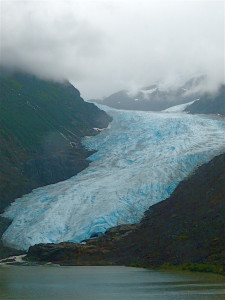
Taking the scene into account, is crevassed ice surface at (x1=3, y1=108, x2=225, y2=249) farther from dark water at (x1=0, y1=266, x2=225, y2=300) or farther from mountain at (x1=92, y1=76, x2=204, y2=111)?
mountain at (x1=92, y1=76, x2=204, y2=111)

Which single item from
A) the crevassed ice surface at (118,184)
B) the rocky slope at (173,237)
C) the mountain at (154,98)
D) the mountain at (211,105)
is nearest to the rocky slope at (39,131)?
the crevassed ice surface at (118,184)

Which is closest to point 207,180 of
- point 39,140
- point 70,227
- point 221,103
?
point 70,227

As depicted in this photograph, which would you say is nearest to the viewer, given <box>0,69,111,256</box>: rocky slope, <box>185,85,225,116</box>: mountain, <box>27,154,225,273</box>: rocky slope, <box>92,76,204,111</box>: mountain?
<box>27,154,225,273</box>: rocky slope

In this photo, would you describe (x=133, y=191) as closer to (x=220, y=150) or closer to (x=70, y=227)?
(x=70, y=227)

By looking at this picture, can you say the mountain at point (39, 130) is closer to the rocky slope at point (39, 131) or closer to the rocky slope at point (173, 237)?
the rocky slope at point (39, 131)

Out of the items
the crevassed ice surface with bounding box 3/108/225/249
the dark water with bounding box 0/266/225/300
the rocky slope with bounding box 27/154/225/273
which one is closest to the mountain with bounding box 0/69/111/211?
the crevassed ice surface with bounding box 3/108/225/249

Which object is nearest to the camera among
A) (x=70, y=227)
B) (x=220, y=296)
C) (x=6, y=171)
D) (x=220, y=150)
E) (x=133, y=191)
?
(x=220, y=296)
